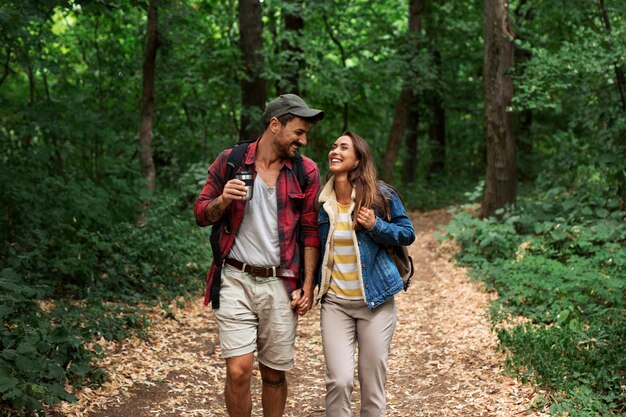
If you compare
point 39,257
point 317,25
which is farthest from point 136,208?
point 317,25

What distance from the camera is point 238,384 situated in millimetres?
4125

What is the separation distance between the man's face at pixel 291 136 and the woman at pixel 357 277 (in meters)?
0.23

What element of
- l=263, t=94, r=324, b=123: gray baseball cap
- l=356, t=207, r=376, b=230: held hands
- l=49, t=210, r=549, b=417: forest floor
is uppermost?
l=263, t=94, r=324, b=123: gray baseball cap

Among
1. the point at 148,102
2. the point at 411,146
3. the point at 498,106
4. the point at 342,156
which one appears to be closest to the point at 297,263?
the point at 342,156

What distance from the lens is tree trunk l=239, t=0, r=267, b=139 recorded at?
42.7 ft

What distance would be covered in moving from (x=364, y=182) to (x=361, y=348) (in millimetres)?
1034

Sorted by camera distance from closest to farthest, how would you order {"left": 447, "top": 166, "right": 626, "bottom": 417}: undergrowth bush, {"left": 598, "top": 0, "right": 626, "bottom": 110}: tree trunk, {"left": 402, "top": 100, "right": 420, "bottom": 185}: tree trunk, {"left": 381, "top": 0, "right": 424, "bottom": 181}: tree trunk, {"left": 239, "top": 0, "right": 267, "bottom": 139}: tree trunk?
{"left": 447, "top": 166, "right": 626, "bottom": 417}: undergrowth bush < {"left": 598, "top": 0, "right": 626, "bottom": 110}: tree trunk < {"left": 239, "top": 0, "right": 267, "bottom": 139}: tree trunk < {"left": 381, "top": 0, "right": 424, "bottom": 181}: tree trunk < {"left": 402, "top": 100, "right": 420, "bottom": 185}: tree trunk

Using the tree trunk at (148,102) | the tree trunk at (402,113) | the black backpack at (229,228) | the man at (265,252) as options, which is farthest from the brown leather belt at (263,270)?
the tree trunk at (402,113)

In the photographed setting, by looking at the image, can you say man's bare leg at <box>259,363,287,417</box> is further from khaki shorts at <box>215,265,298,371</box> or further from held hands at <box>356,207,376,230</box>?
held hands at <box>356,207,376,230</box>

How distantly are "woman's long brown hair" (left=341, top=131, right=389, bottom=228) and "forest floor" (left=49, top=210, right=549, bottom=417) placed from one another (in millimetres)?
2283

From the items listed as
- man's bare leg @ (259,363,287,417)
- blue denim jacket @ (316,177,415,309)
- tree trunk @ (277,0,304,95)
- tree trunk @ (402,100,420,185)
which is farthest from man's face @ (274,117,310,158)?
tree trunk @ (402,100,420,185)

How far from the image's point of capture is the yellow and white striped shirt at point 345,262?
4.14 meters

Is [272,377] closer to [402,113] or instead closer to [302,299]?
[302,299]

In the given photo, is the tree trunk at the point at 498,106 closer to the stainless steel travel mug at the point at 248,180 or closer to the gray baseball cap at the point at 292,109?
the gray baseball cap at the point at 292,109
